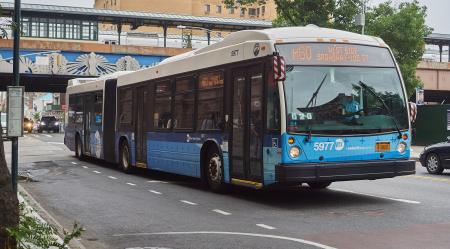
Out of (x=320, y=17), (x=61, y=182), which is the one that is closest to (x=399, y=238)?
(x=61, y=182)

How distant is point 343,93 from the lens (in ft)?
35.6

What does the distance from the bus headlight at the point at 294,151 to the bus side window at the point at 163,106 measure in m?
5.33

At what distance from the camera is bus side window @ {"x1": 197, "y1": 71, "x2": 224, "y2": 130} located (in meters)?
12.6

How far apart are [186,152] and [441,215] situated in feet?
20.1

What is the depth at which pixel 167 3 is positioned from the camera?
123562 mm

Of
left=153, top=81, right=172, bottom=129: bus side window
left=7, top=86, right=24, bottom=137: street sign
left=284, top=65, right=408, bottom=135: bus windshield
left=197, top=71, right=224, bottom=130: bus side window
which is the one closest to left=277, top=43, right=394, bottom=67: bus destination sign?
left=284, top=65, right=408, bottom=135: bus windshield

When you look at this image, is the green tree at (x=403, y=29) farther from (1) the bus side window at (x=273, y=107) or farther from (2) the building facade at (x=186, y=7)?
(2) the building facade at (x=186, y=7)

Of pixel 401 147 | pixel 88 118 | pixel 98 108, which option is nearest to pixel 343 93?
pixel 401 147

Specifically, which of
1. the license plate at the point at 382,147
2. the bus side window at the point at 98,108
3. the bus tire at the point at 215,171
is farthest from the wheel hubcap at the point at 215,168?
the bus side window at the point at 98,108

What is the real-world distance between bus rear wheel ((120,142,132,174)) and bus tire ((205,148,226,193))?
5928 millimetres

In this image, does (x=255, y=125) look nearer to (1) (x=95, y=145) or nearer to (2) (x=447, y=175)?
(2) (x=447, y=175)

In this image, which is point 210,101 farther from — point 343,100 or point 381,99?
point 381,99

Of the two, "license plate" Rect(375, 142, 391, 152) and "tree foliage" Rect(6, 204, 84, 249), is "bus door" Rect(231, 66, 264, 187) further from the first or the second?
"tree foliage" Rect(6, 204, 84, 249)

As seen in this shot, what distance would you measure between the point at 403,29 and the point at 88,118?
20193 millimetres
